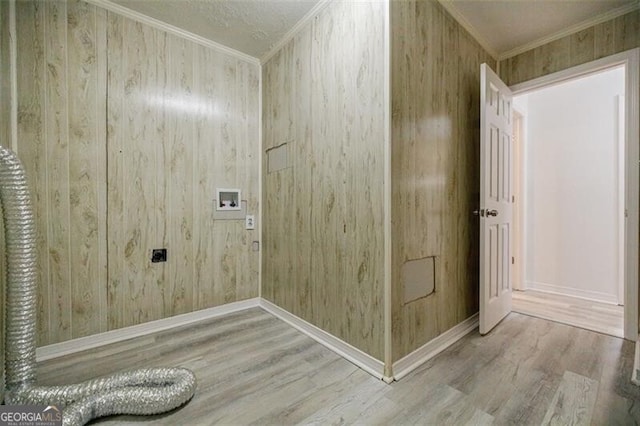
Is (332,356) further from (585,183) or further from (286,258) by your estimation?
(585,183)

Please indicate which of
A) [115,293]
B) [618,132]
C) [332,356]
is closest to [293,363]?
[332,356]

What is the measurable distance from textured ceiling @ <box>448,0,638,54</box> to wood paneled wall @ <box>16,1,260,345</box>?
6.91 feet

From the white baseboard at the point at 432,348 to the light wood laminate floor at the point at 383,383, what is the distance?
0.04 m

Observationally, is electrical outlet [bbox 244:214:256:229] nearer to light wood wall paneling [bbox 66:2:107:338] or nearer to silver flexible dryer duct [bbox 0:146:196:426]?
light wood wall paneling [bbox 66:2:107:338]

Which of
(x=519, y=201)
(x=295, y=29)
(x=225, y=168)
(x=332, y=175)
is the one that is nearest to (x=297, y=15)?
(x=295, y=29)

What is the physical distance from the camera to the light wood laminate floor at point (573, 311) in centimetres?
231

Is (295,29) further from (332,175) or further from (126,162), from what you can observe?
(126,162)

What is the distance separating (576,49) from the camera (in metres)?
2.32

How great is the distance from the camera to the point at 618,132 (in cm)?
282

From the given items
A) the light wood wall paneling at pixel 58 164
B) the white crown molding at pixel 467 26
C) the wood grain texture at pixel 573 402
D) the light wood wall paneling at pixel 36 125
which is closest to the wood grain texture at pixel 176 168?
the light wood wall paneling at pixel 58 164

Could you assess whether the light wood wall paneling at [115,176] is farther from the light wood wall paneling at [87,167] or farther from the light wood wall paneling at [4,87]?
the light wood wall paneling at [4,87]

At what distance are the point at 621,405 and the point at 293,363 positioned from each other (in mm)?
1782

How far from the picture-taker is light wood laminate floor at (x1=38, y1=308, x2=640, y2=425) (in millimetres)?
1324

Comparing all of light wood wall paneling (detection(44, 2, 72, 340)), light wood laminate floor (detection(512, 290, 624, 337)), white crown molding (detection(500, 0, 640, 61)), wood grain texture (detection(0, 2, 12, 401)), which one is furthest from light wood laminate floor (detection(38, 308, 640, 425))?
white crown molding (detection(500, 0, 640, 61))
